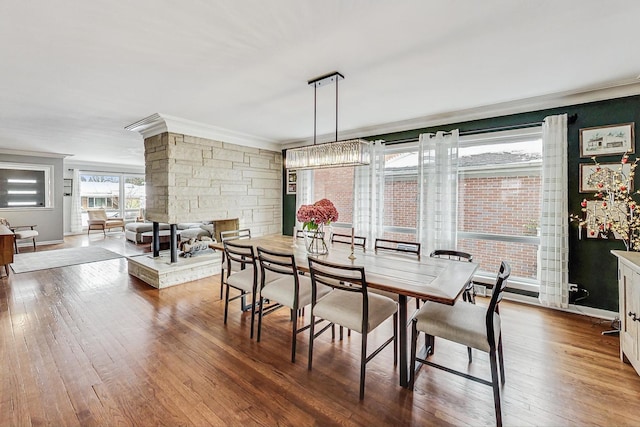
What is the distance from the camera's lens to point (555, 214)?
3.17 meters

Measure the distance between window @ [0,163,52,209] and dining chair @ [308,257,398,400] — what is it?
8648 millimetres

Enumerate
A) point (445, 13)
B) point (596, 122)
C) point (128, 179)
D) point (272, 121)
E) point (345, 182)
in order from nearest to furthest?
point (445, 13) → point (596, 122) → point (272, 121) → point (345, 182) → point (128, 179)

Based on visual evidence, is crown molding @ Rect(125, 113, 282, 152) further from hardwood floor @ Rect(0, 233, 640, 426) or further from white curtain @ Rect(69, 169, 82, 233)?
white curtain @ Rect(69, 169, 82, 233)

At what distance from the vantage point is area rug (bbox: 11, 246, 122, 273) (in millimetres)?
5162

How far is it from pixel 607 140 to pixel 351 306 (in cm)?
326

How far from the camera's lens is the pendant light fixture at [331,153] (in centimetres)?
271

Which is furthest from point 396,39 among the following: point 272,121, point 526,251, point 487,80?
point 526,251

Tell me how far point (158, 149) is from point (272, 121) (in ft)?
5.93

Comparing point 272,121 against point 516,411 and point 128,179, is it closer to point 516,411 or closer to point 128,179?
point 516,411

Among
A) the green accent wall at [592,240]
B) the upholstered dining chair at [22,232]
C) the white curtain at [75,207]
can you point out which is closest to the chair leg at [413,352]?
the green accent wall at [592,240]

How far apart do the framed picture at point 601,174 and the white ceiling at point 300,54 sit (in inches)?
32.3

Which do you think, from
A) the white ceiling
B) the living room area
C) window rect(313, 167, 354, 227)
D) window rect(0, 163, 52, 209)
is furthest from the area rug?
window rect(313, 167, 354, 227)

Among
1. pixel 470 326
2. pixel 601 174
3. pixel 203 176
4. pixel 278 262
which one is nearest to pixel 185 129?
pixel 203 176

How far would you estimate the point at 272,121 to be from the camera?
166 inches
